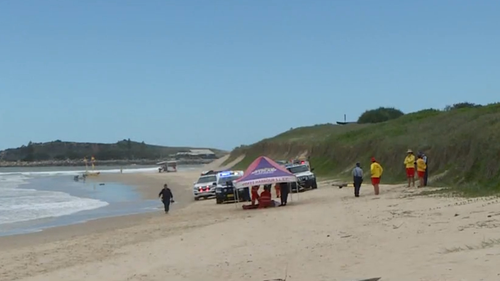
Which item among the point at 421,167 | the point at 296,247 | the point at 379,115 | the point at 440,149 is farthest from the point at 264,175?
the point at 379,115

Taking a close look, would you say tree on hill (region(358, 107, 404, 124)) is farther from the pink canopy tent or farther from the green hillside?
the pink canopy tent

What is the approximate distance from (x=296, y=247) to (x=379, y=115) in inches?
3615

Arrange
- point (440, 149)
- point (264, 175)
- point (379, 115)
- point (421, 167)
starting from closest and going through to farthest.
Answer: point (264, 175) < point (421, 167) < point (440, 149) < point (379, 115)

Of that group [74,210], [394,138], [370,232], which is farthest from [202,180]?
[370,232]

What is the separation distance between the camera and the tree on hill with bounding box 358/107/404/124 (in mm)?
103062

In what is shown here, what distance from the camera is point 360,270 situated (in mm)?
10664

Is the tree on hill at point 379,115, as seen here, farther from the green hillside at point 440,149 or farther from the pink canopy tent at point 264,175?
the pink canopy tent at point 264,175

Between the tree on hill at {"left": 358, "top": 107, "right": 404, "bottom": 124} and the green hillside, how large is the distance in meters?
42.5

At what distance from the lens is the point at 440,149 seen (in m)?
30.7

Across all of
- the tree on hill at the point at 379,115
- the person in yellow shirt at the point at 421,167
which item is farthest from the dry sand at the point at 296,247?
the tree on hill at the point at 379,115

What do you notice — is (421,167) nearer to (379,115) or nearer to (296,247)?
(296,247)

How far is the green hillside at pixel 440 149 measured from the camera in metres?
25.0

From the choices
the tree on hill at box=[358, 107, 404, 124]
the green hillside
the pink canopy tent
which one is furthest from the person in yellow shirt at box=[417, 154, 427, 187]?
the tree on hill at box=[358, 107, 404, 124]

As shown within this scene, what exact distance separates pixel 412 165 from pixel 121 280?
17.2m
